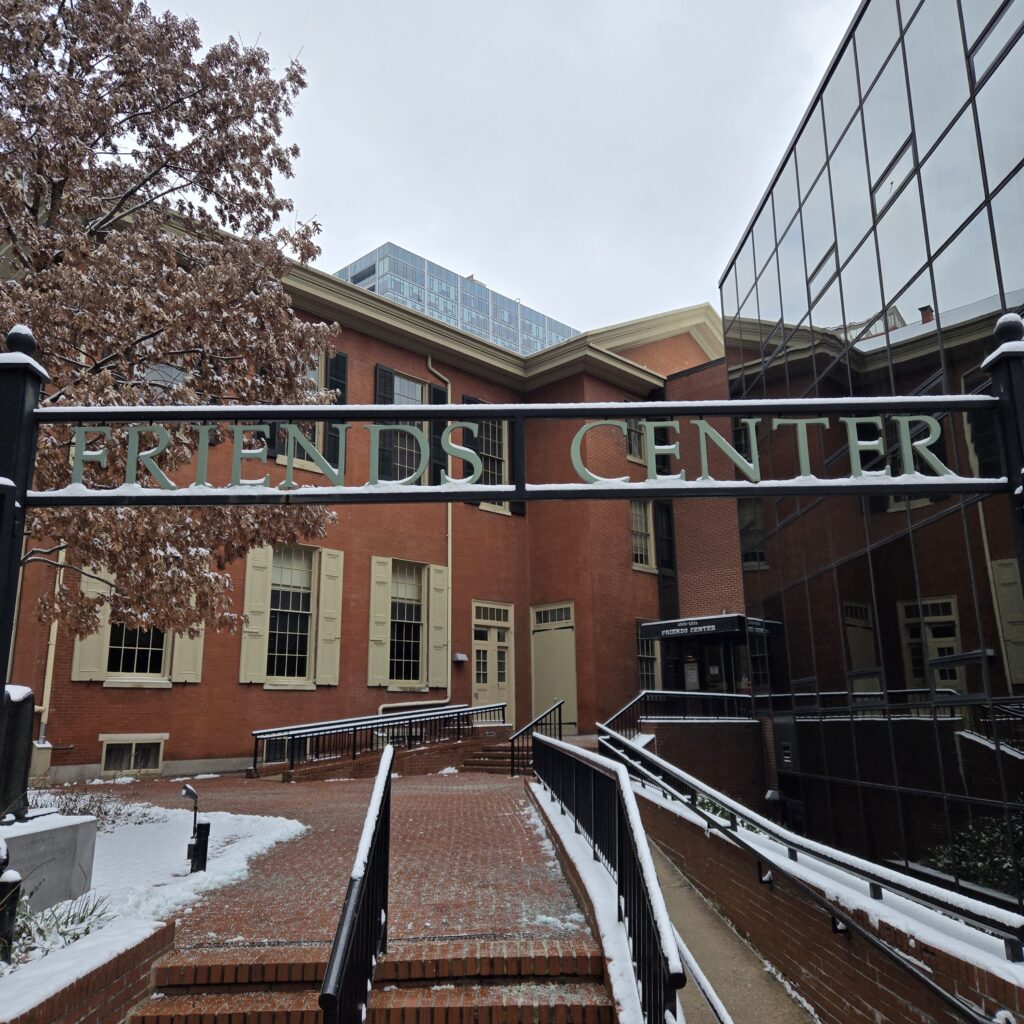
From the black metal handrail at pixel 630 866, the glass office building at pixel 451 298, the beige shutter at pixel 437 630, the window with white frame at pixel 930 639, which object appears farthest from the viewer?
the glass office building at pixel 451 298

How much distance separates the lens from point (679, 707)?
880 inches

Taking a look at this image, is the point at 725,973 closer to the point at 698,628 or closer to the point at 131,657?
the point at 131,657

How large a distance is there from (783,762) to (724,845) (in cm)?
779

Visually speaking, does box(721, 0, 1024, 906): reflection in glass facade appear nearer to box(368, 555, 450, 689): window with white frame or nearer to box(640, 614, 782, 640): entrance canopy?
box(640, 614, 782, 640): entrance canopy

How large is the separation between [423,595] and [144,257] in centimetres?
1294

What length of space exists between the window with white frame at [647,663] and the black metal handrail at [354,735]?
533cm

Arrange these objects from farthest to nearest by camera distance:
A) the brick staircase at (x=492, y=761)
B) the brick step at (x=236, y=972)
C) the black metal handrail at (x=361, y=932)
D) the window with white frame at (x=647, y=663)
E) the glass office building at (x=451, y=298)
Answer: the glass office building at (x=451, y=298)
the window with white frame at (x=647, y=663)
the brick staircase at (x=492, y=761)
the brick step at (x=236, y=972)
the black metal handrail at (x=361, y=932)

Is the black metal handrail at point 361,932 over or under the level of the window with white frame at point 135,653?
under

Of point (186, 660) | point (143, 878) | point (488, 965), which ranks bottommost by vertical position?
point (488, 965)

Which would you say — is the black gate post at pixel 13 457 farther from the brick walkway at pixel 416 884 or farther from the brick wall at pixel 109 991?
the brick walkway at pixel 416 884

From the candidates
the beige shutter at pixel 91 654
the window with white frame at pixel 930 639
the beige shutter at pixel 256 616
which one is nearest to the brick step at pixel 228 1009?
the window with white frame at pixel 930 639

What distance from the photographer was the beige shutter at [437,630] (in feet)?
69.7

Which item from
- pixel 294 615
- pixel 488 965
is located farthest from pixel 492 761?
pixel 488 965

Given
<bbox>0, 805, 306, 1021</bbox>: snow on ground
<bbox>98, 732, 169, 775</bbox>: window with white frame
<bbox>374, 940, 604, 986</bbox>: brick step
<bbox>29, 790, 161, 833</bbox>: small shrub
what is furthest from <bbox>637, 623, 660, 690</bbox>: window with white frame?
<bbox>374, 940, 604, 986</bbox>: brick step
